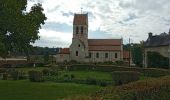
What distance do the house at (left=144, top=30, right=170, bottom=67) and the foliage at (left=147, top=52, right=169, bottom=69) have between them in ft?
6.40

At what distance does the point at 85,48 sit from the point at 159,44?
41806 millimetres

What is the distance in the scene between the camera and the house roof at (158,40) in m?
89.4

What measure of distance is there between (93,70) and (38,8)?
42809mm

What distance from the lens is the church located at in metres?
128

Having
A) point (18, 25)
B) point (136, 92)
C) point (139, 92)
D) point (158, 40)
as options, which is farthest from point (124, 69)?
point (136, 92)

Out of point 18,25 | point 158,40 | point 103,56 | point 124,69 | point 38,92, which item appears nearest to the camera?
point 38,92

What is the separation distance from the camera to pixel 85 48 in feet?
424

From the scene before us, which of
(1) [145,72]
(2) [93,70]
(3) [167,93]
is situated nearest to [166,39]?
(2) [93,70]

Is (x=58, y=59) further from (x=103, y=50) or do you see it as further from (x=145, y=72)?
(x=145, y=72)

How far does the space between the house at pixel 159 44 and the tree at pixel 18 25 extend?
55609 millimetres

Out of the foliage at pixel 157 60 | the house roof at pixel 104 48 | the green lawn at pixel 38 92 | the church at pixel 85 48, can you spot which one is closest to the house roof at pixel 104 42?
the church at pixel 85 48

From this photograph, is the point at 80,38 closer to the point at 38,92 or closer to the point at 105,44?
the point at 105,44

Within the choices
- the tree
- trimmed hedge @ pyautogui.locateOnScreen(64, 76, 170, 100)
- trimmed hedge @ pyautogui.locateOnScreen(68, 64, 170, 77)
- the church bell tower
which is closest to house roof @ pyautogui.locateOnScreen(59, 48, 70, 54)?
the church bell tower

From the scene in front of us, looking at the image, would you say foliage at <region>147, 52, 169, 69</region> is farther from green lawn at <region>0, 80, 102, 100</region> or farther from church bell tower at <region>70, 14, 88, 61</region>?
green lawn at <region>0, 80, 102, 100</region>
